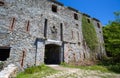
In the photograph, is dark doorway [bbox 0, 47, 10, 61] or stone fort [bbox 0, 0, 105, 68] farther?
dark doorway [bbox 0, 47, 10, 61]

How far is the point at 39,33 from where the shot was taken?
14.4 meters

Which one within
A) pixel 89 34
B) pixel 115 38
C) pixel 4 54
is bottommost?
pixel 4 54

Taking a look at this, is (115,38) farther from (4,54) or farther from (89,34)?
(4,54)

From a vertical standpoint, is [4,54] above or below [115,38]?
below

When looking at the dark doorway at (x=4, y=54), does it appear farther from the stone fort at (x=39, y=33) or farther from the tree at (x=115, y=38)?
the tree at (x=115, y=38)

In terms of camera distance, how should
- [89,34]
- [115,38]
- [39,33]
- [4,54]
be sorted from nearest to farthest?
[39,33] < [4,54] < [115,38] < [89,34]

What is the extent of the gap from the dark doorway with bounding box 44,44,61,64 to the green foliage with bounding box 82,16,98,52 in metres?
6.50

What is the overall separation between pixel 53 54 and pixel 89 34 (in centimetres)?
862

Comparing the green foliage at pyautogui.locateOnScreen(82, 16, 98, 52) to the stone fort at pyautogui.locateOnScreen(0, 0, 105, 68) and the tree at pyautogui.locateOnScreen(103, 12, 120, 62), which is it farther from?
the tree at pyautogui.locateOnScreen(103, 12, 120, 62)

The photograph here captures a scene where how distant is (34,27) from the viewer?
14109mm

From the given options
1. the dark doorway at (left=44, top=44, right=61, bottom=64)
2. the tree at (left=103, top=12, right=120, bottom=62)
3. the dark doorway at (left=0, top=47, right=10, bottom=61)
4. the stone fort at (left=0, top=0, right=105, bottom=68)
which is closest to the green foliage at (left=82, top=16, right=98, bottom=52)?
the stone fort at (left=0, top=0, right=105, bottom=68)

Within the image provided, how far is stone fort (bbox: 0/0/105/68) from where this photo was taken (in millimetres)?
11994

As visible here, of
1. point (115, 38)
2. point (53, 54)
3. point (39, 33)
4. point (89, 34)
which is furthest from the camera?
point (89, 34)

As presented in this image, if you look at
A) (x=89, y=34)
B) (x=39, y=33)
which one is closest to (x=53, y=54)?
(x=39, y=33)
